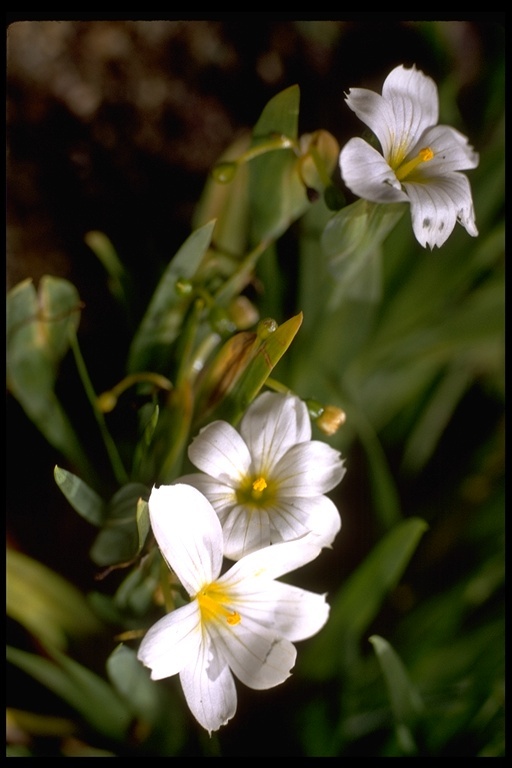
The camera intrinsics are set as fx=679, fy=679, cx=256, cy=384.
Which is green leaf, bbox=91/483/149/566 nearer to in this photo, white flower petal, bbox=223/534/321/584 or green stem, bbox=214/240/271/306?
white flower petal, bbox=223/534/321/584

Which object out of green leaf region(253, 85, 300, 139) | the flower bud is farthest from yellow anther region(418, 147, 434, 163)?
the flower bud

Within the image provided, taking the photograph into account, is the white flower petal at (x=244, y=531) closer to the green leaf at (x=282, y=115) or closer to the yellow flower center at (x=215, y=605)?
the yellow flower center at (x=215, y=605)

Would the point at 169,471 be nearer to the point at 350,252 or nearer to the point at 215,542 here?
the point at 215,542

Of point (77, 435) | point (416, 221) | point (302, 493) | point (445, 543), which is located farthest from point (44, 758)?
point (416, 221)

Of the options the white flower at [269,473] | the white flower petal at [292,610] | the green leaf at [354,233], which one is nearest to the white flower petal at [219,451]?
the white flower at [269,473]

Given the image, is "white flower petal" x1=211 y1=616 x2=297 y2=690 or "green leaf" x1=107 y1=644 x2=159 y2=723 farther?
"green leaf" x1=107 y1=644 x2=159 y2=723

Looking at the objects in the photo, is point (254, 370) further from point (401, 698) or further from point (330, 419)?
point (401, 698)

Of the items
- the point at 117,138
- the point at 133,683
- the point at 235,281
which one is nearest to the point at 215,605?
the point at 133,683
